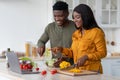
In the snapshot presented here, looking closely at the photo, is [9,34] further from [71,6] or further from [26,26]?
[71,6]

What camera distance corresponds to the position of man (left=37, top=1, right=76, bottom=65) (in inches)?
136

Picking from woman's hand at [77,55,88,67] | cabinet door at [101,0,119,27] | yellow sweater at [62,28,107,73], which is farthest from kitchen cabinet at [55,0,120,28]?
woman's hand at [77,55,88,67]

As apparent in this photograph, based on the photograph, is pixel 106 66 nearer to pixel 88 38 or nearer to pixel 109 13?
pixel 109 13

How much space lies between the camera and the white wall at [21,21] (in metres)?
5.22

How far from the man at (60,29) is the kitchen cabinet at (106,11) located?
78.2 inches

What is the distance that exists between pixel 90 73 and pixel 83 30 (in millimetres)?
540

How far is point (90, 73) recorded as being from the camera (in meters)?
2.70

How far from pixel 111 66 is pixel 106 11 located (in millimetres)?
948

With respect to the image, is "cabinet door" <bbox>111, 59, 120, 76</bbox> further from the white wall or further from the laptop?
the laptop

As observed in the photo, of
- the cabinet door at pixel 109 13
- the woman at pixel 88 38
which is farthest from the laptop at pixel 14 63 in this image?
the cabinet door at pixel 109 13

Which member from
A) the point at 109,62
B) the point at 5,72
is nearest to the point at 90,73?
the point at 5,72

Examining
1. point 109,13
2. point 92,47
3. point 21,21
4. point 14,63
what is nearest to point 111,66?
point 109,13

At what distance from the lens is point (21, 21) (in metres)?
5.34

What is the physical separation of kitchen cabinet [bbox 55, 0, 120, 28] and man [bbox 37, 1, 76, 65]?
1988 millimetres
